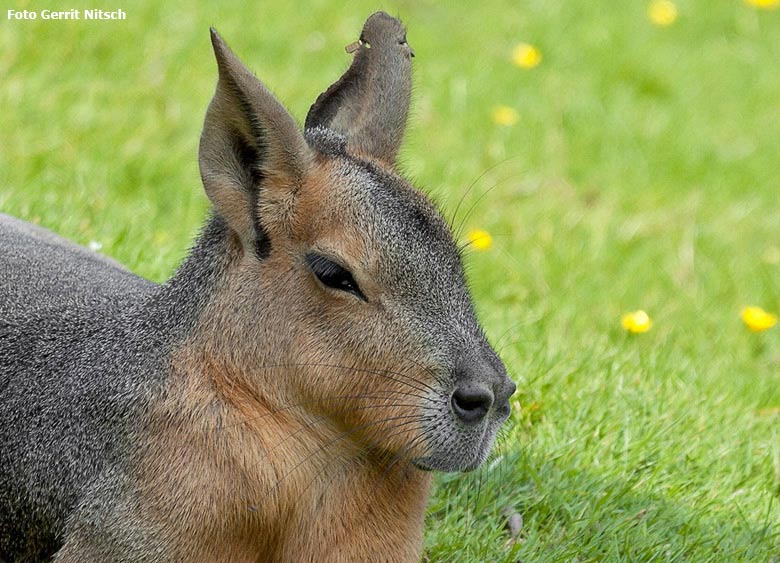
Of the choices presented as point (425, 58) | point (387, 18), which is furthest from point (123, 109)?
point (387, 18)

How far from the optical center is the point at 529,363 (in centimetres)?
493

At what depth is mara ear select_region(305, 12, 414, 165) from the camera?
11.7 feet

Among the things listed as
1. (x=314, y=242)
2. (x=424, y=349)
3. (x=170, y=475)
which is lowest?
(x=170, y=475)

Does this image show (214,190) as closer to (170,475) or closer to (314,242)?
(314,242)

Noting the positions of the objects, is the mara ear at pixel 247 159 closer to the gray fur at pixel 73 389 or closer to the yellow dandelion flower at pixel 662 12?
the gray fur at pixel 73 389

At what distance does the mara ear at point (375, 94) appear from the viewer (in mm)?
3553

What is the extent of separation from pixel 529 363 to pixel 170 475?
206 centimetres

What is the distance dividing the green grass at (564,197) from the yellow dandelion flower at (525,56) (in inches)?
3.6

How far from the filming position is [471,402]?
2967mm

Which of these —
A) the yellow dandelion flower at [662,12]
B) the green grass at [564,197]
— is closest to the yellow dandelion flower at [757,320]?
the green grass at [564,197]

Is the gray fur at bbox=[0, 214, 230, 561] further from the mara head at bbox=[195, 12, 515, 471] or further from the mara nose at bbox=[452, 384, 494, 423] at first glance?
the mara nose at bbox=[452, 384, 494, 423]

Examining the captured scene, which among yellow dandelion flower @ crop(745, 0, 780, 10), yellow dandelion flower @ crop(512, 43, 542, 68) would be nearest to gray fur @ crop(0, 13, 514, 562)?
yellow dandelion flower @ crop(512, 43, 542, 68)

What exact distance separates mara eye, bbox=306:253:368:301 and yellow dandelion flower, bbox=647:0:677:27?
639 centimetres

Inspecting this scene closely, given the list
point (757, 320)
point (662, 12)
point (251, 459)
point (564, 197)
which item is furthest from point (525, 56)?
point (251, 459)
